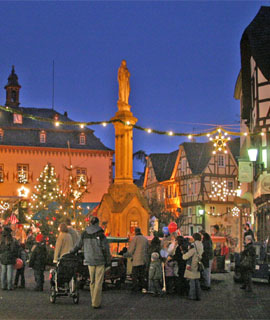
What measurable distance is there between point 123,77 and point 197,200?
103 feet

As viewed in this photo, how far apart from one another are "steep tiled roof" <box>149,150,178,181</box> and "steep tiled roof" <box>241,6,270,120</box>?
32.7 m

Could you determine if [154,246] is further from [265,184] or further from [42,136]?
[42,136]

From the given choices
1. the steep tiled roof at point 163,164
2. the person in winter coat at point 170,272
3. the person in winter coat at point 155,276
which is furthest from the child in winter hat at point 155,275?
the steep tiled roof at point 163,164

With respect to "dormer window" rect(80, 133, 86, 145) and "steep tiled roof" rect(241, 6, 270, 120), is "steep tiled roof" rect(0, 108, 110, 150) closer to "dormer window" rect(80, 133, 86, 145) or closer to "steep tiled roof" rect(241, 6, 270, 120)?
"dormer window" rect(80, 133, 86, 145)

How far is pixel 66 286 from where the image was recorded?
543 inches

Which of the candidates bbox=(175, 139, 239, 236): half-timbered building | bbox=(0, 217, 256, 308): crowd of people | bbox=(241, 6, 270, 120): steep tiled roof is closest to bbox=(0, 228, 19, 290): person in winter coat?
bbox=(0, 217, 256, 308): crowd of people

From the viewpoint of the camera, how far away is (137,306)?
13.4 meters

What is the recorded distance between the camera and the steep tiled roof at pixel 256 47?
2997 cm

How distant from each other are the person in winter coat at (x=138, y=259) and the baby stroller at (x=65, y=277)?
11.5 ft

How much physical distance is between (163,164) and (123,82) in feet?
137

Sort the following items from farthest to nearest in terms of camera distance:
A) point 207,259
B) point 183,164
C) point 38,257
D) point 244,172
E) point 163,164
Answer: point 163,164 → point 183,164 → point 244,172 → point 207,259 → point 38,257

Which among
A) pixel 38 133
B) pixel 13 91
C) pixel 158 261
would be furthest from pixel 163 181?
pixel 158 261

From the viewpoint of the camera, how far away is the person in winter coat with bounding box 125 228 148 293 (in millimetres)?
16906

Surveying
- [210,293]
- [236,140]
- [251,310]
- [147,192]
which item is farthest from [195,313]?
[147,192]
